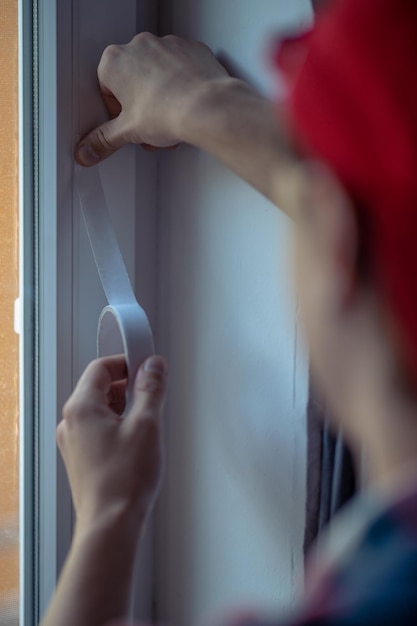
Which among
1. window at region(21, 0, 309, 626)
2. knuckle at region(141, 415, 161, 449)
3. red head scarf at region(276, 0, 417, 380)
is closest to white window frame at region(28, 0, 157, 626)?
window at region(21, 0, 309, 626)

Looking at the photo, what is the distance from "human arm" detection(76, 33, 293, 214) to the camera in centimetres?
69

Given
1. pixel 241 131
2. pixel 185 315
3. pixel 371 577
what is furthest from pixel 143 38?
pixel 371 577

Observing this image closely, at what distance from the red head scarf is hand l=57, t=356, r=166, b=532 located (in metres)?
0.27

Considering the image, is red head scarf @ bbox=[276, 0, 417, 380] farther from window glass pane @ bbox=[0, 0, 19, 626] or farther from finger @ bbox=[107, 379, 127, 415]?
window glass pane @ bbox=[0, 0, 19, 626]

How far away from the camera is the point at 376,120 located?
36cm

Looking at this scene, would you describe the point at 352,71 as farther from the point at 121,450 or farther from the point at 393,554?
the point at 121,450

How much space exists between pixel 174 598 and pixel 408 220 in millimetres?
701

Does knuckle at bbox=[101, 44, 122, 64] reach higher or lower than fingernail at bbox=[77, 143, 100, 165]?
higher

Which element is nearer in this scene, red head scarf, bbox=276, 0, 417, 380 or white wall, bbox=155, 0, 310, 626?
red head scarf, bbox=276, 0, 417, 380

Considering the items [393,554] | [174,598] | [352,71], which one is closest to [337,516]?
[174,598]

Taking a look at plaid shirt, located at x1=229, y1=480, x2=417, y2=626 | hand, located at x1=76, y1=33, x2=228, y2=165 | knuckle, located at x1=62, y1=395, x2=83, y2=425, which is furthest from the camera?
hand, located at x1=76, y1=33, x2=228, y2=165

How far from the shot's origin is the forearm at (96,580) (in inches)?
20.6

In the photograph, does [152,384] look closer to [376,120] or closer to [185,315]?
[185,315]

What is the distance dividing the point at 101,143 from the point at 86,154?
2cm
